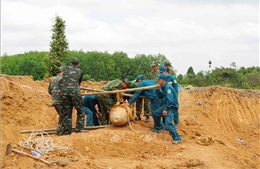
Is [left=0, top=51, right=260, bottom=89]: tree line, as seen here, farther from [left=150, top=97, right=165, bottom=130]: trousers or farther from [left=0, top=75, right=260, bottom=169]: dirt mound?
[left=150, top=97, right=165, bottom=130]: trousers

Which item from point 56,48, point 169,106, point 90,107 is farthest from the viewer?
point 56,48

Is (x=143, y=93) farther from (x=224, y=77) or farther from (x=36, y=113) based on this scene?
(x=224, y=77)

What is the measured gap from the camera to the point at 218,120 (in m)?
18.4

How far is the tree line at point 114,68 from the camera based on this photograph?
34.4m

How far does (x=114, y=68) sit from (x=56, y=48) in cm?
1099

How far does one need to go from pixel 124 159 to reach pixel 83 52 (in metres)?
34.4

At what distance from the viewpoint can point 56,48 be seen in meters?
29.4

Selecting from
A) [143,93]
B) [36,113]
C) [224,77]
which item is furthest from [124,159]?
[224,77]

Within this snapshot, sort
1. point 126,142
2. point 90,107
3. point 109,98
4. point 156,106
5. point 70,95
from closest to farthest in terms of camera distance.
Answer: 1. point 126,142
2. point 70,95
3. point 156,106
4. point 109,98
5. point 90,107

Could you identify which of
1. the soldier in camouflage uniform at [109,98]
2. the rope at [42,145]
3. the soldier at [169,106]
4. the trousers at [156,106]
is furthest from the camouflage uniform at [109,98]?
the rope at [42,145]

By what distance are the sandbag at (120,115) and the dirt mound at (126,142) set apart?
257 mm

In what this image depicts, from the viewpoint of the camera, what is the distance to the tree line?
34.4 metres

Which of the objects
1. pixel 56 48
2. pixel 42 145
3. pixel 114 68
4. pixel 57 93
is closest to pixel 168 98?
pixel 57 93

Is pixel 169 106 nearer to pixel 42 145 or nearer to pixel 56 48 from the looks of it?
pixel 42 145
